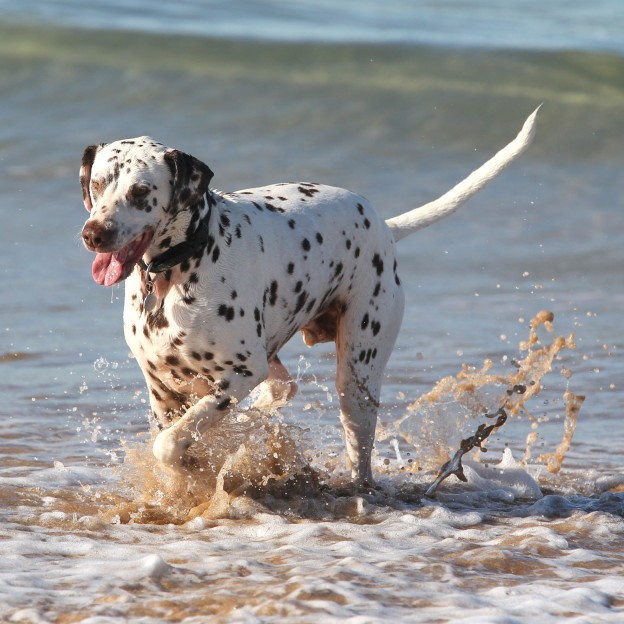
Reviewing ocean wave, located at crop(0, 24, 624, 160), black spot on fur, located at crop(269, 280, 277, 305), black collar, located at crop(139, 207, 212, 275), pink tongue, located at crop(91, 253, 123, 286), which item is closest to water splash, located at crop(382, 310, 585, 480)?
black spot on fur, located at crop(269, 280, 277, 305)

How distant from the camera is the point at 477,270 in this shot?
10.9 m

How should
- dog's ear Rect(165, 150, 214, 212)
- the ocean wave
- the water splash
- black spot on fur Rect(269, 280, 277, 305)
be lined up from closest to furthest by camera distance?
dog's ear Rect(165, 150, 214, 212), black spot on fur Rect(269, 280, 277, 305), the water splash, the ocean wave

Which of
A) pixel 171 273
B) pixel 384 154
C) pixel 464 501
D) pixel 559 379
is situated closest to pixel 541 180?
pixel 384 154

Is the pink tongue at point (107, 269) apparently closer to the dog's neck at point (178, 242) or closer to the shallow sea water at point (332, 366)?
the dog's neck at point (178, 242)

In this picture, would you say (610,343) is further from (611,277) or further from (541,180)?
(541,180)

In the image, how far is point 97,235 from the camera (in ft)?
15.4

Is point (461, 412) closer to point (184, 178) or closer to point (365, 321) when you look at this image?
point (365, 321)

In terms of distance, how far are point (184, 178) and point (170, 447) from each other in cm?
114

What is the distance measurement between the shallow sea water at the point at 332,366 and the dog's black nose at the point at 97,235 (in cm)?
119

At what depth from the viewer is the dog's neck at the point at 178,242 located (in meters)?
5.04

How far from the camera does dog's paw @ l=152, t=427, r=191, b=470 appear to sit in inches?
206

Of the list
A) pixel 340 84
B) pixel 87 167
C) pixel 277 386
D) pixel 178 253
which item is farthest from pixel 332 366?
pixel 340 84

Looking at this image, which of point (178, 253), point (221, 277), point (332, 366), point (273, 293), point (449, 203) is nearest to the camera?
point (178, 253)

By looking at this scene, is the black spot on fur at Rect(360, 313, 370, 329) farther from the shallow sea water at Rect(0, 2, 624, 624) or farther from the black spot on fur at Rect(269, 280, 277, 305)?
the black spot on fur at Rect(269, 280, 277, 305)
